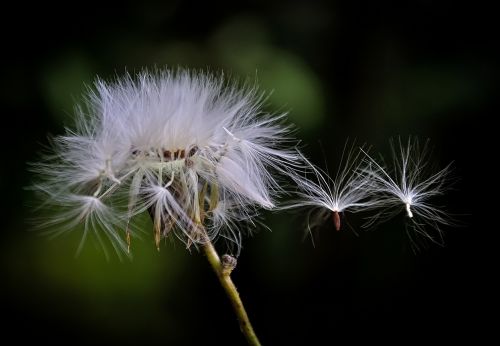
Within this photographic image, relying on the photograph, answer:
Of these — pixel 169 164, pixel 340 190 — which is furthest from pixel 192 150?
pixel 340 190

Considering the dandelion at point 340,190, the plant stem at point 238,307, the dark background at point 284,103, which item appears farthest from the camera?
the dark background at point 284,103

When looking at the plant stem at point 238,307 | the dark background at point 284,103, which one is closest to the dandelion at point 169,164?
the plant stem at point 238,307

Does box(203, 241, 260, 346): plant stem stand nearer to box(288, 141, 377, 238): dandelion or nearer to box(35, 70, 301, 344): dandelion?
box(35, 70, 301, 344): dandelion

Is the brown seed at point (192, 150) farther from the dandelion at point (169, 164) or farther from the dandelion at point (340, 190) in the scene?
the dandelion at point (340, 190)

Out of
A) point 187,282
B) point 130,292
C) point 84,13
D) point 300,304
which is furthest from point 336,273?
point 84,13

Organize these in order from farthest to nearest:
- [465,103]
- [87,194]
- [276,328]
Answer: [276,328] → [465,103] → [87,194]

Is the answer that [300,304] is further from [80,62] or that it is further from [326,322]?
[80,62]

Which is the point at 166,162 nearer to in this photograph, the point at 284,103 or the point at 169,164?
the point at 169,164

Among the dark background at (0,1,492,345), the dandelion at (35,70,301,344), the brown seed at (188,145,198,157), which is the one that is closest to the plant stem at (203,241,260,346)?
the dandelion at (35,70,301,344)
